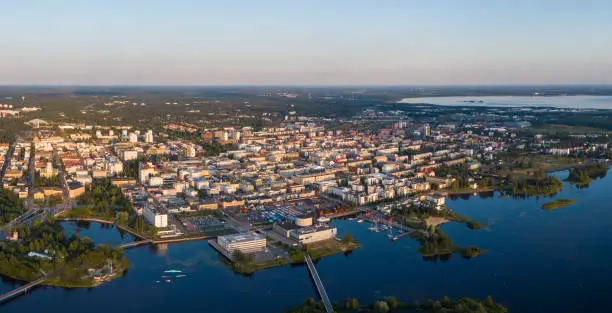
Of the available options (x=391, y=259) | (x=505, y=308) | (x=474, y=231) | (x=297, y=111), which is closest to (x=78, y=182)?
(x=391, y=259)

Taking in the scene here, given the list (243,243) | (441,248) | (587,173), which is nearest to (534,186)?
(587,173)

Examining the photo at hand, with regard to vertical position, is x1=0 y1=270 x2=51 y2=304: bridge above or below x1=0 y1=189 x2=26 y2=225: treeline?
below

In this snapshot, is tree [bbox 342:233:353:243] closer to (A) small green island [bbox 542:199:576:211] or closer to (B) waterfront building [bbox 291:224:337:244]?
(B) waterfront building [bbox 291:224:337:244]

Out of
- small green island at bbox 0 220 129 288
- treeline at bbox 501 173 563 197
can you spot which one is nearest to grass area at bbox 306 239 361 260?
small green island at bbox 0 220 129 288

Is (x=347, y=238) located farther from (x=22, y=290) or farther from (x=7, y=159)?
(x=7, y=159)

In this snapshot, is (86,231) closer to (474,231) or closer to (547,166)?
(474,231)

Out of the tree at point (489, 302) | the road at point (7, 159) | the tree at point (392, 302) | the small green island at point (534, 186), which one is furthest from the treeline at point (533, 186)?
the road at point (7, 159)

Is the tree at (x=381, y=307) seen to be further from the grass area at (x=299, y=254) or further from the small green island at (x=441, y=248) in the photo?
the small green island at (x=441, y=248)
